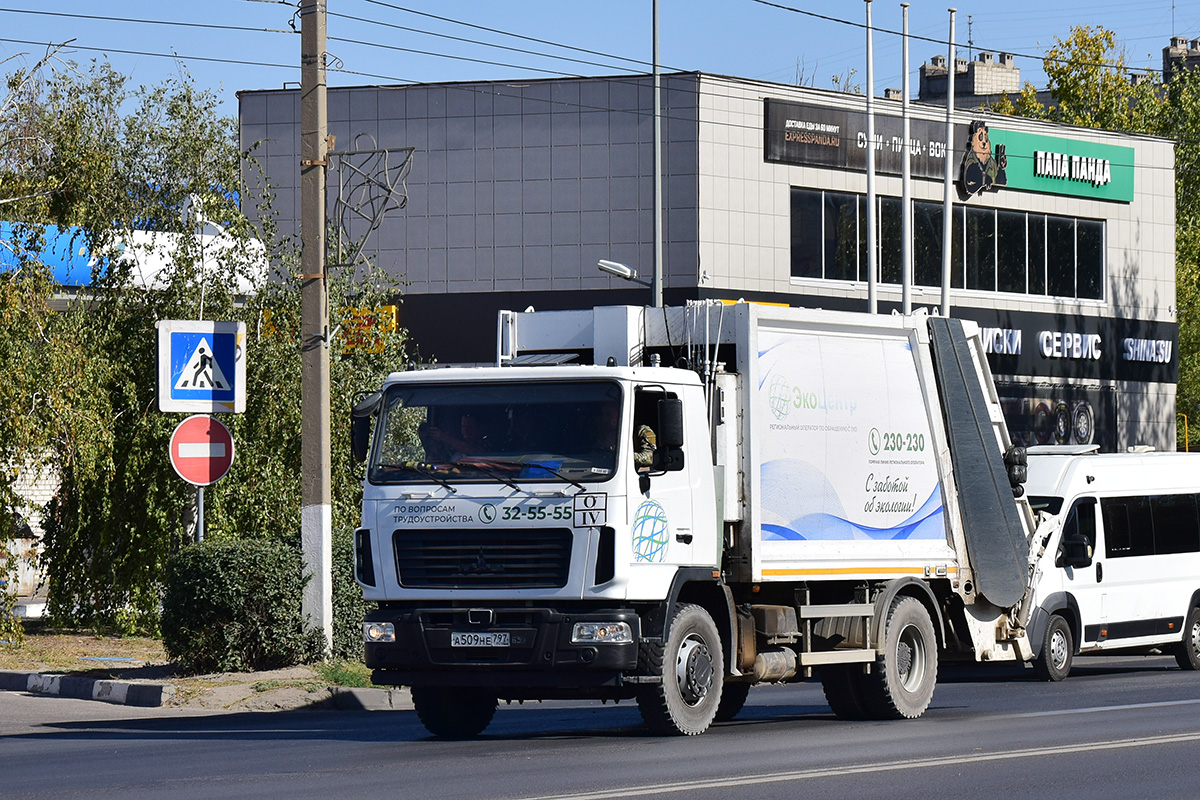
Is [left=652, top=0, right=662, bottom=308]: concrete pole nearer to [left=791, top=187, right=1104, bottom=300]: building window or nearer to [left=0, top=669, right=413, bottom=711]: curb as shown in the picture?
[left=791, top=187, right=1104, bottom=300]: building window

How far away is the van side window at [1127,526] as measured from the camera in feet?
67.9

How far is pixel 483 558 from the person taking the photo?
476 inches

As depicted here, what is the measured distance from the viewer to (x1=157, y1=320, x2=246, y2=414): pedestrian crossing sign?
52.9ft

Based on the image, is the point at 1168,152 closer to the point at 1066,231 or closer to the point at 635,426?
the point at 1066,231

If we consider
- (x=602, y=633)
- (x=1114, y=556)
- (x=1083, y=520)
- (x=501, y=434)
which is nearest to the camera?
(x=602, y=633)

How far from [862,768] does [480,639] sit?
282cm

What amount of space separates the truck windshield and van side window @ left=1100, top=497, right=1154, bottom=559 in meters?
10.4

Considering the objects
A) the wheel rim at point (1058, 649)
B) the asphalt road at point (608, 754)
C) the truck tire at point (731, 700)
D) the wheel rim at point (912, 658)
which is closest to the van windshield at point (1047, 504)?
the wheel rim at point (1058, 649)

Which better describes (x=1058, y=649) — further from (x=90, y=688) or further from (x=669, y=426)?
(x=90, y=688)

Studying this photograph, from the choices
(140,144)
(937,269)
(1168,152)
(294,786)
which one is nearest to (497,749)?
(294,786)

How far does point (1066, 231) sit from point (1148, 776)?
3635 centimetres

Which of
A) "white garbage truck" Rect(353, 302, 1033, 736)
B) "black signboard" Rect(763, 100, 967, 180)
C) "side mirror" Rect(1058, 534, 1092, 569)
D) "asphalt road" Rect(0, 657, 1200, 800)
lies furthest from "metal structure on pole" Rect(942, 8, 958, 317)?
"white garbage truck" Rect(353, 302, 1033, 736)

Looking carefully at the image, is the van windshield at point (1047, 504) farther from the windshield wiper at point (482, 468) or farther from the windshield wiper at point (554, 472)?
the windshield wiper at point (482, 468)

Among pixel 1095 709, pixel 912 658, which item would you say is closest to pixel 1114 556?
pixel 1095 709
